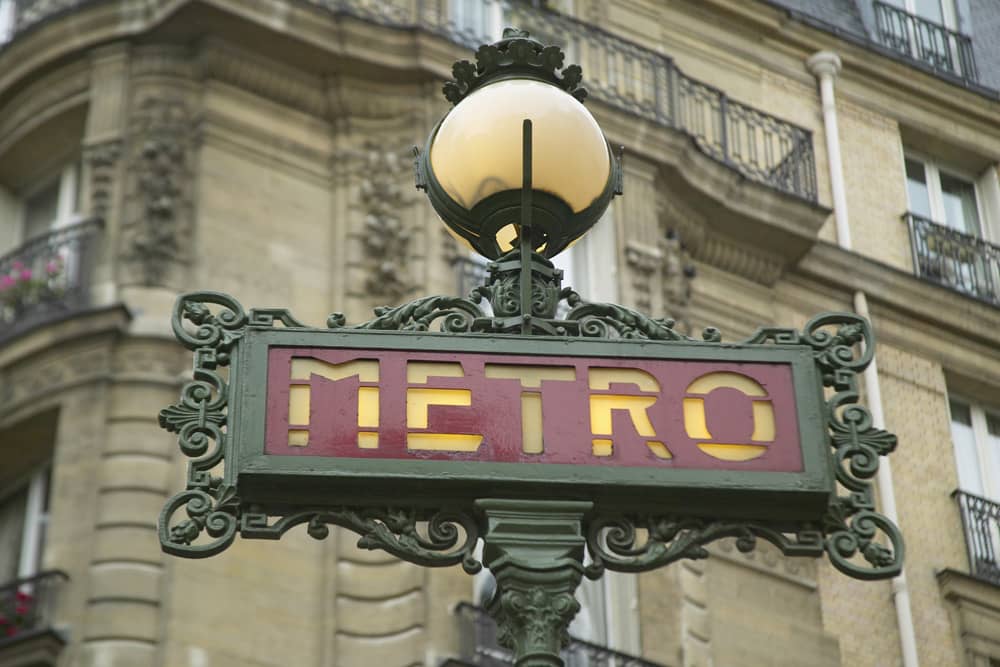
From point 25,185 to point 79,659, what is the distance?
572 cm

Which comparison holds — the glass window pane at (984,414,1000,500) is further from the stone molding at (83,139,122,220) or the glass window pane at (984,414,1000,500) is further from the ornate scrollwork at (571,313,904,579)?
the ornate scrollwork at (571,313,904,579)

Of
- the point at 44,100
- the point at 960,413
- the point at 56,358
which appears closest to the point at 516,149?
the point at 56,358

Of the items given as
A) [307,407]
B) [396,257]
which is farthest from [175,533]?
[396,257]

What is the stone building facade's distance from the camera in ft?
55.4

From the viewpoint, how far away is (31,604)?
1673cm

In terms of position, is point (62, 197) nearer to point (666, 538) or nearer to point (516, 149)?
point (516, 149)

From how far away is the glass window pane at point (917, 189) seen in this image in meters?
23.6

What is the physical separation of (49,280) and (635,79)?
6008mm

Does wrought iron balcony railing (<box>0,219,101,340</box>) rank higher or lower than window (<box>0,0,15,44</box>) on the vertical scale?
lower

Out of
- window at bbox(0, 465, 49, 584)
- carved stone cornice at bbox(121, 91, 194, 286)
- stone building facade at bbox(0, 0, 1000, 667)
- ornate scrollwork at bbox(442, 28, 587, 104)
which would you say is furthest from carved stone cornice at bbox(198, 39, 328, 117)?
ornate scrollwork at bbox(442, 28, 587, 104)

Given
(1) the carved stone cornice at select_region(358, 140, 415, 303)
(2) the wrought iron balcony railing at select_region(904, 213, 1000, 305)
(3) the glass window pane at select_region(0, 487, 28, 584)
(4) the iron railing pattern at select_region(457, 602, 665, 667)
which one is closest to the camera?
(4) the iron railing pattern at select_region(457, 602, 665, 667)

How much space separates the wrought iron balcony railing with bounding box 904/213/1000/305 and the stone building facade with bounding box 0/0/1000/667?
0.11 feet

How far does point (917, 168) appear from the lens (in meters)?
24.1

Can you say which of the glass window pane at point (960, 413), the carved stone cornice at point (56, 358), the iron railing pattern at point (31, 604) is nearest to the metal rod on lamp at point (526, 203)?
the iron railing pattern at point (31, 604)
